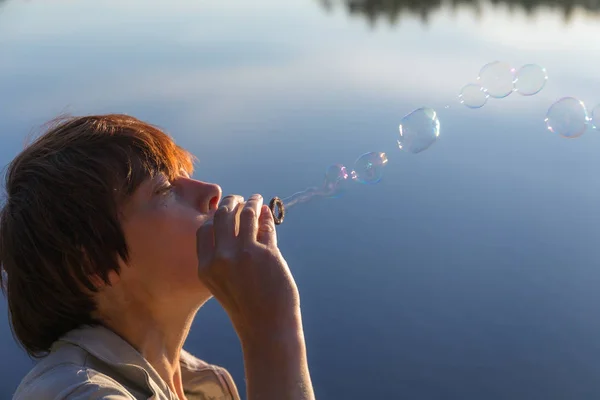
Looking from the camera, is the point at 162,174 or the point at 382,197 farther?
the point at 382,197

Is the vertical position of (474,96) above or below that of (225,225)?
above

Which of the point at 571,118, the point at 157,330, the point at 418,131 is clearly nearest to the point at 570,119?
the point at 571,118

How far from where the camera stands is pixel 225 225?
2.96ft

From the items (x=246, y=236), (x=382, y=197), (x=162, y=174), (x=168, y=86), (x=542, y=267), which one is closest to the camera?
(x=246, y=236)

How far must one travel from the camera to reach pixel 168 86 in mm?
5066

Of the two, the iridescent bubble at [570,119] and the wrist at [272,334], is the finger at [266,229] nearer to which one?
the wrist at [272,334]

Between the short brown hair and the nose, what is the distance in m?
0.08

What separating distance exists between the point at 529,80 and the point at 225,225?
1798mm

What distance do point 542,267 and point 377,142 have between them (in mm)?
1290

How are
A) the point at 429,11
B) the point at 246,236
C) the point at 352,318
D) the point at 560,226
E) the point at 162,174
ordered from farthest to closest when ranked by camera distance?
1. the point at 429,11
2. the point at 560,226
3. the point at 352,318
4. the point at 162,174
5. the point at 246,236

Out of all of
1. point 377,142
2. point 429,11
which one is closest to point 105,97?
point 377,142

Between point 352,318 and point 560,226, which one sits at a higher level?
point 560,226

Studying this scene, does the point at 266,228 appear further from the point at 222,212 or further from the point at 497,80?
the point at 497,80

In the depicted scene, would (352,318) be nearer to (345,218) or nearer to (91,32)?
(345,218)
